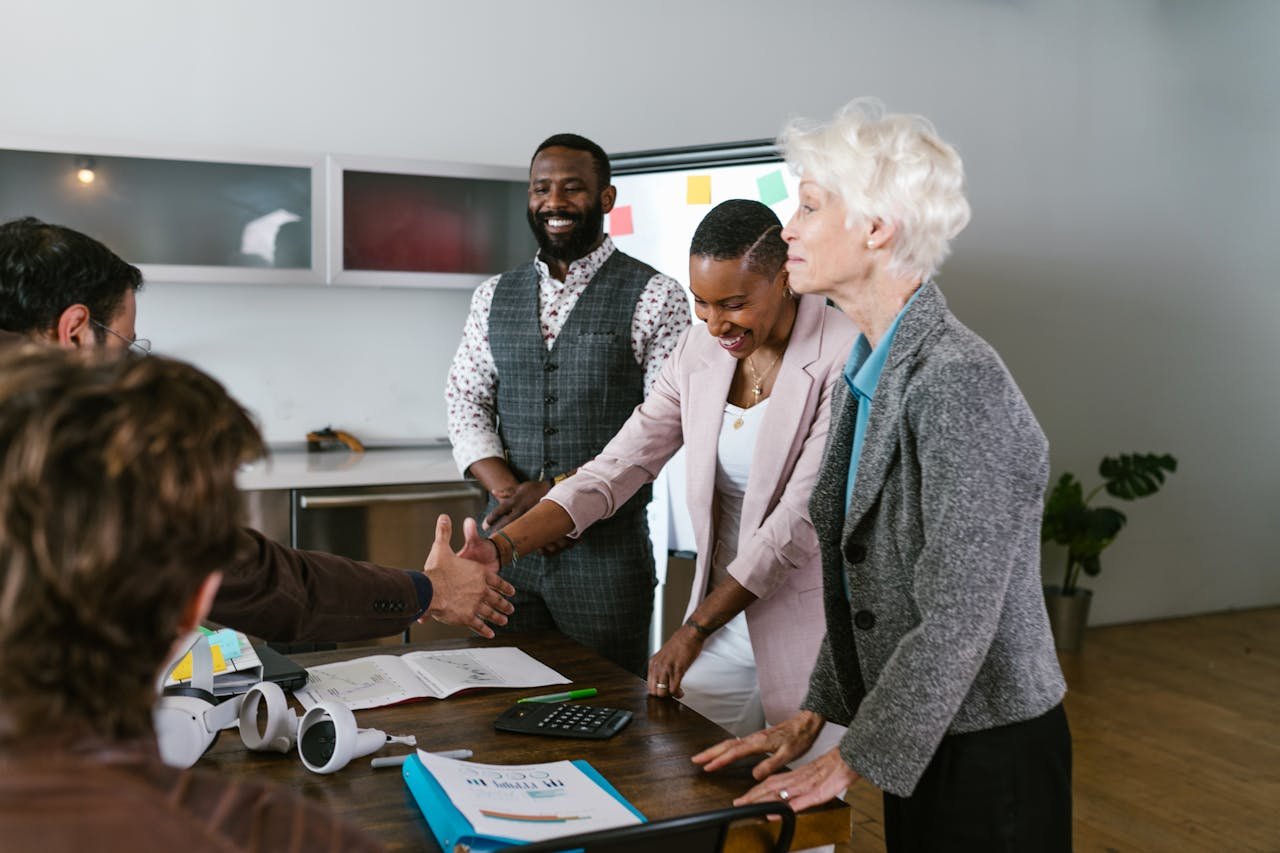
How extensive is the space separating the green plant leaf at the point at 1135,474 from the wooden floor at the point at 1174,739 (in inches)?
28.5

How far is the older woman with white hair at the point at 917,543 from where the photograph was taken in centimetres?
132

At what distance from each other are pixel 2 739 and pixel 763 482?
1.54m

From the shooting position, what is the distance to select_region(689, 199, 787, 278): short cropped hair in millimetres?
2102

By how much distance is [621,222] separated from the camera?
402cm

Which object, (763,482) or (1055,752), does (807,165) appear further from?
(1055,752)

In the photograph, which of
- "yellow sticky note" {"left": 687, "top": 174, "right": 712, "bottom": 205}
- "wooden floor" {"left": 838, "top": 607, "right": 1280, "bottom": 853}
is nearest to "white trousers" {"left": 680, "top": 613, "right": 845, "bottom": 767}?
"wooden floor" {"left": 838, "top": 607, "right": 1280, "bottom": 853}

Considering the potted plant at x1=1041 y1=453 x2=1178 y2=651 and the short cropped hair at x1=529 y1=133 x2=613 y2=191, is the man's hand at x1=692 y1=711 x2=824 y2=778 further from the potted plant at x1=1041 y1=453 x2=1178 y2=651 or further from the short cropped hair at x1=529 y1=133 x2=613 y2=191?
the potted plant at x1=1041 y1=453 x2=1178 y2=651

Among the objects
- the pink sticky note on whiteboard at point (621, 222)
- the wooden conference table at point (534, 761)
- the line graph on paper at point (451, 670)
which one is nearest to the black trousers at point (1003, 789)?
the wooden conference table at point (534, 761)

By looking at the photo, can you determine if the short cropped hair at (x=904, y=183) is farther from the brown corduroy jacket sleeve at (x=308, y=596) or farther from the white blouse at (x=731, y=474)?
the brown corduroy jacket sleeve at (x=308, y=596)

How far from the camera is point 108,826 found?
68 cm

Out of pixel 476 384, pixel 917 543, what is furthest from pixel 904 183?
pixel 476 384

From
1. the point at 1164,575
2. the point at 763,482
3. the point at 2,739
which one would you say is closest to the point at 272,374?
the point at 763,482

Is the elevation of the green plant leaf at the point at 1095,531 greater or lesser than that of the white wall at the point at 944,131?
lesser

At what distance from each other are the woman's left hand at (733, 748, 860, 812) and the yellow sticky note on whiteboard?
0.86 metres
